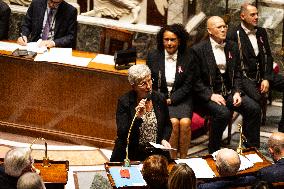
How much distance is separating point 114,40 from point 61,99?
110 cm

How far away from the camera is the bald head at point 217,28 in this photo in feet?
22.0

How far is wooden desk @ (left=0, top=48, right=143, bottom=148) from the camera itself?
22.2ft

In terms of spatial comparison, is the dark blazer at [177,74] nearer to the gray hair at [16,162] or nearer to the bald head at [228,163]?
the bald head at [228,163]

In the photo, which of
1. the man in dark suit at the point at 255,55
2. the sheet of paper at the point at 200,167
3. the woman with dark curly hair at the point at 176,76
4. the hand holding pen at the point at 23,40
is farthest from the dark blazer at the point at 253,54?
the hand holding pen at the point at 23,40

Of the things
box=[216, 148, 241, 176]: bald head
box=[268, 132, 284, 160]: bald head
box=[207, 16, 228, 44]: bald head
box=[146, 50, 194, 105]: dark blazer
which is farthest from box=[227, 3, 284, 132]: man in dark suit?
box=[216, 148, 241, 176]: bald head

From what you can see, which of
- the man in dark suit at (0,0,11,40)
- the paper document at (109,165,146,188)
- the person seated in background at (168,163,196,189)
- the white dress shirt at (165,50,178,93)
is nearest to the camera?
the person seated in background at (168,163,196,189)

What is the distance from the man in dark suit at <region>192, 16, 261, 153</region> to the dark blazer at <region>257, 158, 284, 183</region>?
1.96 metres

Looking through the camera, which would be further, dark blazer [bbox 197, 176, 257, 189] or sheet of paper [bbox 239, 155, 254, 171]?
sheet of paper [bbox 239, 155, 254, 171]

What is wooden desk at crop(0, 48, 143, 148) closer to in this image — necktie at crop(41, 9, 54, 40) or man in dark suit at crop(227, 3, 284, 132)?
necktie at crop(41, 9, 54, 40)

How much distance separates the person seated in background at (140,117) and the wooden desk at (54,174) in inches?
23.4

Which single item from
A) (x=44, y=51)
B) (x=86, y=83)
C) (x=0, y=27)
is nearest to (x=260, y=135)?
(x=86, y=83)

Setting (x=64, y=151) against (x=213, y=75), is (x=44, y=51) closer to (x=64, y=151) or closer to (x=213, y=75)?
(x=64, y=151)

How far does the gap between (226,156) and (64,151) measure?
2.72m

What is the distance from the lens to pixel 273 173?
15.4 feet
